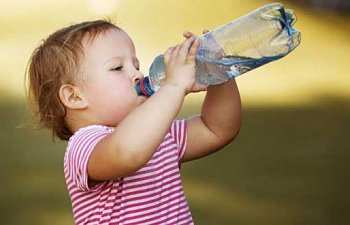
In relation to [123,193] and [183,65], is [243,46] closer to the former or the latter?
[183,65]

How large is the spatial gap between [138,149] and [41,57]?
0.29 meters

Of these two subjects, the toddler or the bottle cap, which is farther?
the bottle cap

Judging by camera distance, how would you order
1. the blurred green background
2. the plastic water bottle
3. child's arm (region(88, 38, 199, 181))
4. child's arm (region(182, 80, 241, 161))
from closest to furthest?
child's arm (region(88, 38, 199, 181)) < the plastic water bottle < child's arm (region(182, 80, 241, 161)) < the blurred green background

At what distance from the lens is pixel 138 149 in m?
1.09

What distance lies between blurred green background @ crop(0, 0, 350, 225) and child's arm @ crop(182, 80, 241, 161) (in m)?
0.71

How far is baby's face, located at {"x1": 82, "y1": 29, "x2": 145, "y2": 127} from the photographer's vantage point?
123 centimetres

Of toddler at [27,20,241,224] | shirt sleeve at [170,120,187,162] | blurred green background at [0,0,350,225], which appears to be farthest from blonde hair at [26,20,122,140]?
blurred green background at [0,0,350,225]

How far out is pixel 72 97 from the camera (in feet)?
4.16

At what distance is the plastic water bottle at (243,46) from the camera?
1.21 metres

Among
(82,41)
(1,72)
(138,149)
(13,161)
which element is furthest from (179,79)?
(1,72)

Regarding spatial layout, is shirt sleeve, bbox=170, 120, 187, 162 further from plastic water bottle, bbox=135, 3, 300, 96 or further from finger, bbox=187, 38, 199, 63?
finger, bbox=187, 38, 199, 63

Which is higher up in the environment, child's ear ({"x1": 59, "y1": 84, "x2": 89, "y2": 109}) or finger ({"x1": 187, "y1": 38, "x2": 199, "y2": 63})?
finger ({"x1": 187, "y1": 38, "x2": 199, "y2": 63})

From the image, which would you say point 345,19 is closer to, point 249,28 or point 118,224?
point 249,28

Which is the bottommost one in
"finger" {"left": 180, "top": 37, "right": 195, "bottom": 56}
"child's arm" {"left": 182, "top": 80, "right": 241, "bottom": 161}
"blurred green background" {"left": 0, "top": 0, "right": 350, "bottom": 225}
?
"blurred green background" {"left": 0, "top": 0, "right": 350, "bottom": 225}
